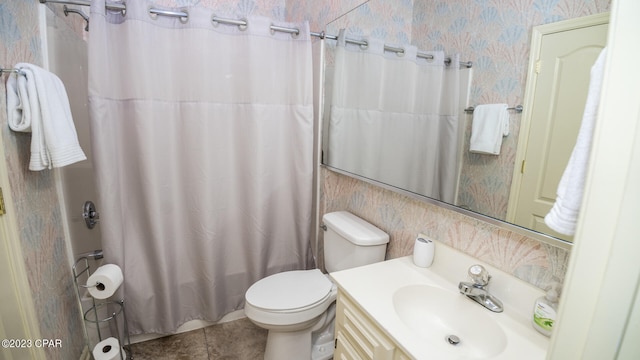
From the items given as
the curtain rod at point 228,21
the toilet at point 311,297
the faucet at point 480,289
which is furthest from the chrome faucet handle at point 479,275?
the curtain rod at point 228,21

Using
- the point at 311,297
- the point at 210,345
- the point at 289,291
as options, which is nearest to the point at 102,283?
the point at 210,345

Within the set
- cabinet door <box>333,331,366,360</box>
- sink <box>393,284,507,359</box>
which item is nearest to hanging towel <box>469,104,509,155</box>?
sink <box>393,284,507,359</box>

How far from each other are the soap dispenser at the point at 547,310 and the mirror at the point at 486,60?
0.15 m

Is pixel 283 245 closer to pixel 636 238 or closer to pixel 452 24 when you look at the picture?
pixel 452 24

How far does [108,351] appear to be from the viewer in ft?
4.63

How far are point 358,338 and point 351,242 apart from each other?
54cm

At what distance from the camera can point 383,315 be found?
2.85ft

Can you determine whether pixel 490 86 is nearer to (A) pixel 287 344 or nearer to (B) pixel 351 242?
(B) pixel 351 242

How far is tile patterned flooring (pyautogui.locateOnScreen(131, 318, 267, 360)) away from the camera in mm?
1696

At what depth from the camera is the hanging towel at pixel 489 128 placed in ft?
2.86

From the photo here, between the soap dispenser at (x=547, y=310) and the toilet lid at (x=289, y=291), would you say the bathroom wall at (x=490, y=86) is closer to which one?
the soap dispenser at (x=547, y=310)

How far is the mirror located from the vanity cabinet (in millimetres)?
509

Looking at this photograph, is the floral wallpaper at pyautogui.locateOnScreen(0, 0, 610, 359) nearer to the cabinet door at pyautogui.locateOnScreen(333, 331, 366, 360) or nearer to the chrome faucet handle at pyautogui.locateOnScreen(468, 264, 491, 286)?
the chrome faucet handle at pyautogui.locateOnScreen(468, 264, 491, 286)

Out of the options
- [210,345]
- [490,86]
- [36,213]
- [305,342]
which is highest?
[490,86]
